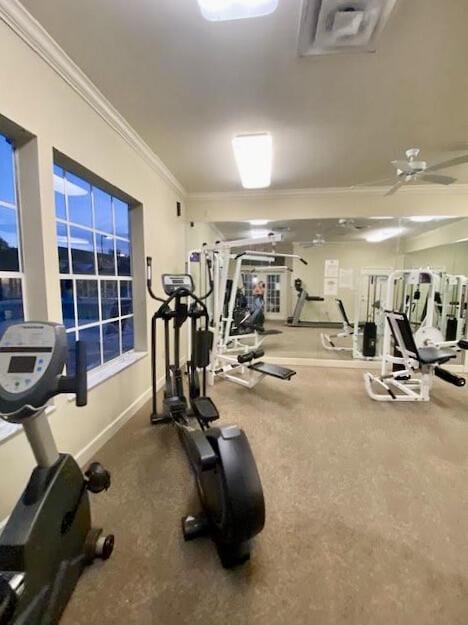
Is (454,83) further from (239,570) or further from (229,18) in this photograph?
(239,570)

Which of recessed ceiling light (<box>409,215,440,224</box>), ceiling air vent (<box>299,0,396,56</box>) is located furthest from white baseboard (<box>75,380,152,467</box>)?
recessed ceiling light (<box>409,215,440,224</box>)

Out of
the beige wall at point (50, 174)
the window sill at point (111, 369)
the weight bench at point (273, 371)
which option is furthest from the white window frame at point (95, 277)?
the weight bench at point (273, 371)

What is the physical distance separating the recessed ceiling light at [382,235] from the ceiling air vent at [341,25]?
3.93 m

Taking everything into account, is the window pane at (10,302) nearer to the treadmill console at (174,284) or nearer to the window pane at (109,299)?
the window pane at (109,299)

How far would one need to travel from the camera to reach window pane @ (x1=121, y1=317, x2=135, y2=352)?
3284mm

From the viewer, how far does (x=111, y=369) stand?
2795 millimetres

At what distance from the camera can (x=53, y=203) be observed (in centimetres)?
192

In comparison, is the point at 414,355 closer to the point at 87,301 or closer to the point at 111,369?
the point at 111,369

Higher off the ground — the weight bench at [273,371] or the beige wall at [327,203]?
the beige wall at [327,203]

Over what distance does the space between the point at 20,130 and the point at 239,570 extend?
2.45 meters

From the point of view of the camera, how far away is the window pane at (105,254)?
9.09ft

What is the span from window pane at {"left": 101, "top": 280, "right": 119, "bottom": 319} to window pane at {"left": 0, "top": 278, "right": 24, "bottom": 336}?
948 millimetres

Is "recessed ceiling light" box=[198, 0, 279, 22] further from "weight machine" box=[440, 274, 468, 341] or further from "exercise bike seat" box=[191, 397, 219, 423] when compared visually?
"weight machine" box=[440, 274, 468, 341]

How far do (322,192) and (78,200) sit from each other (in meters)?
3.20
